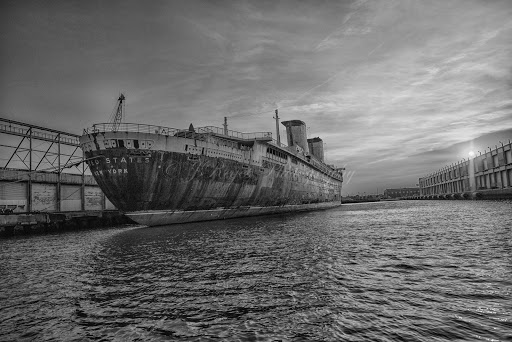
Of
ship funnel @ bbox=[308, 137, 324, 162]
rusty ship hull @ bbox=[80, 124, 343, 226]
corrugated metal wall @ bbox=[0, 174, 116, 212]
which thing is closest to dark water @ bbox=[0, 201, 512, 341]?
rusty ship hull @ bbox=[80, 124, 343, 226]

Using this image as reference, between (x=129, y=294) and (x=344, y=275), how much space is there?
5553 millimetres

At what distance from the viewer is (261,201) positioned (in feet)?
123

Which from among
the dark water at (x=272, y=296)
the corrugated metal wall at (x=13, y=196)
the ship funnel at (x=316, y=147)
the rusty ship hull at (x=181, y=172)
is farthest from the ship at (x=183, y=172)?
the ship funnel at (x=316, y=147)

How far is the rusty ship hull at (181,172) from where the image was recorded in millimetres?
23656

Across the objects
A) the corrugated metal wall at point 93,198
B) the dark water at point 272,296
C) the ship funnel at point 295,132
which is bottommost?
the dark water at point 272,296

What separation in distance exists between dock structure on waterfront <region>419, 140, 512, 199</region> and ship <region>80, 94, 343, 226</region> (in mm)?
50207

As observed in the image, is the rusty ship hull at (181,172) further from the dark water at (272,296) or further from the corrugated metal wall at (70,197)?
the corrugated metal wall at (70,197)

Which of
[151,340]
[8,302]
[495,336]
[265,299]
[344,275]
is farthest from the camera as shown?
[344,275]

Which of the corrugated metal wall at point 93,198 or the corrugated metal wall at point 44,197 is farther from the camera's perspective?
the corrugated metal wall at point 93,198

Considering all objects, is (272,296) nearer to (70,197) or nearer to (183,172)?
(183,172)

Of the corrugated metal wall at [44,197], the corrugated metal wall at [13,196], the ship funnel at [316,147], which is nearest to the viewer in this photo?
the corrugated metal wall at [13,196]

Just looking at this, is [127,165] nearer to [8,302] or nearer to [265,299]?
[8,302]

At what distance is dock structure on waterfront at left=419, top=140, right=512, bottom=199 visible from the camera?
56406 mm

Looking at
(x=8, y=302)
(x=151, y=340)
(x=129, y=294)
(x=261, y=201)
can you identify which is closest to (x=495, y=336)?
(x=151, y=340)
